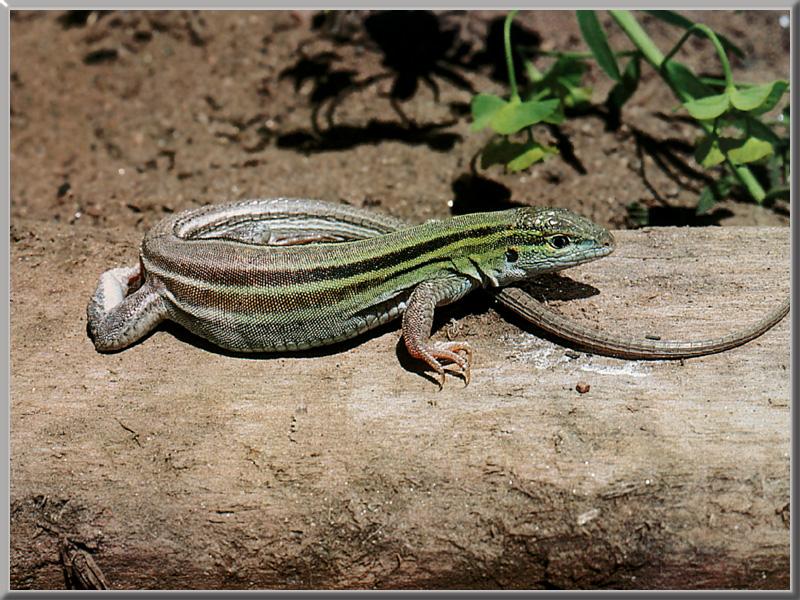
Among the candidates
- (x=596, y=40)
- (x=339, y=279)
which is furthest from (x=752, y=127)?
(x=339, y=279)

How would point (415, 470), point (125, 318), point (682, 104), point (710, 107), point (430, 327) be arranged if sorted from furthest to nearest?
1. point (682, 104)
2. point (710, 107)
3. point (125, 318)
4. point (430, 327)
5. point (415, 470)

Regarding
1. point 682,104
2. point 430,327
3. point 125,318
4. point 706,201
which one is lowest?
point 125,318

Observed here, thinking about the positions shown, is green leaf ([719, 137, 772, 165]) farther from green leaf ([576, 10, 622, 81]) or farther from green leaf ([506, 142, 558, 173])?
green leaf ([506, 142, 558, 173])

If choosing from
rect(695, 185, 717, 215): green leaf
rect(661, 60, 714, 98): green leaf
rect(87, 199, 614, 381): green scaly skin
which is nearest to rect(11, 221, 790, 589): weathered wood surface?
rect(87, 199, 614, 381): green scaly skin

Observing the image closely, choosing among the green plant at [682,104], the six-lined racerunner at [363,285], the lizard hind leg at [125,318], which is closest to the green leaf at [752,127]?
the green plant at [682,104]

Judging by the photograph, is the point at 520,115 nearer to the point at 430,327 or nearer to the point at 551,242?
the point at 551,242

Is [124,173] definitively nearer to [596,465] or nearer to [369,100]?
[369,100]
